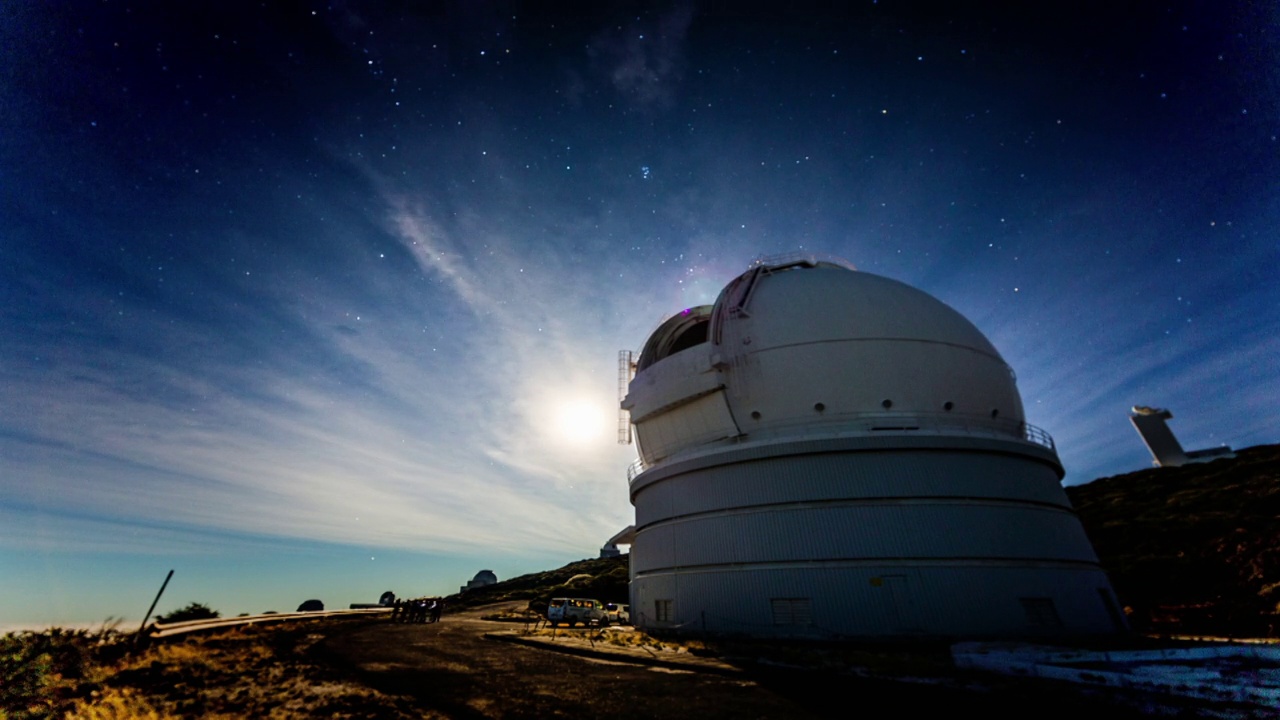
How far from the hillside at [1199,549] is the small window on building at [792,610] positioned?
16.7m

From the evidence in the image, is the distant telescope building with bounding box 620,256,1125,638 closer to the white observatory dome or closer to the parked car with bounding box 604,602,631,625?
the white observatory dome

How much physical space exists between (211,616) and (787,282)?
2956 centimetres

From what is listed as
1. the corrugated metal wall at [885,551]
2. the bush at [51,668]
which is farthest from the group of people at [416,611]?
the bush at [51,668]

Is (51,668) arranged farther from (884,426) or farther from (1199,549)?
(1199,549)

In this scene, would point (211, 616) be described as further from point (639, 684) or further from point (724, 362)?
point (724, 362)

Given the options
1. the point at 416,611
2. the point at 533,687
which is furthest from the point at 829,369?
the point at 416,611

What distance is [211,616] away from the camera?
21000mm

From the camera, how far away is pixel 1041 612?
16406 millimetres

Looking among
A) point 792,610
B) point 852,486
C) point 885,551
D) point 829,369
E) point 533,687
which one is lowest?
point 533,687

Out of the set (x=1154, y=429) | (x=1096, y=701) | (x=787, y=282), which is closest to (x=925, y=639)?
(x=1096, y=701)

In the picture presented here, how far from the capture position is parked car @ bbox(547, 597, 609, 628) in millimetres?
25125

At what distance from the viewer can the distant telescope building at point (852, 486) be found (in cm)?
1608

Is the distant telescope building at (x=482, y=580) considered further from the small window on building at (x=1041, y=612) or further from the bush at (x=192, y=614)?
the small window on building at (x=1041, y=612)

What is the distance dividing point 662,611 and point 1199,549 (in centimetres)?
3346
